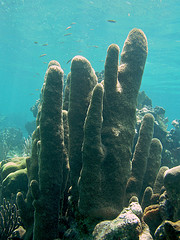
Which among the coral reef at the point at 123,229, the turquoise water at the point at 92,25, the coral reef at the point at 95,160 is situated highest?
the turquoise water at the point at 92,25

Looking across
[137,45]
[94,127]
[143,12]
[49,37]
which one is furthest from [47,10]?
[94,127]

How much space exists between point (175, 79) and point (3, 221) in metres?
36.9

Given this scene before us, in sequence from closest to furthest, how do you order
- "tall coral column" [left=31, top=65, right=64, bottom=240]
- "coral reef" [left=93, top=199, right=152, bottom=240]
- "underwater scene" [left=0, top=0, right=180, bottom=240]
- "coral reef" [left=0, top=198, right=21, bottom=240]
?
"coral reef" [left=93, top=199, right=152, bottom=240]
"underwater scene" [left=0, top=0, right=180, bottom=240]
"tall coral column" [left=31, top=65, right=64, bottom=240]
"coral reef" [left=0, top=198, right=21, bottom=240]

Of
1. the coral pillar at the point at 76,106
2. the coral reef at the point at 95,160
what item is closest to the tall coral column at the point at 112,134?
the coral reef at the point at 95,160

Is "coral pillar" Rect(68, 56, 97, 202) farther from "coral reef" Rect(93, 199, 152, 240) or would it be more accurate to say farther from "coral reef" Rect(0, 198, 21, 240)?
"coral reef" Rect(0, 198, 21, 240)

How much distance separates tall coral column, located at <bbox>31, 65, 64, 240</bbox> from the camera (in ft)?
9.66

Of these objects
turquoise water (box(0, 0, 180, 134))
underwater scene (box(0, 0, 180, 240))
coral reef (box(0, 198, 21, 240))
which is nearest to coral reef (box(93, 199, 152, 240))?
underwater scene (box(0, 0, 180, 240))

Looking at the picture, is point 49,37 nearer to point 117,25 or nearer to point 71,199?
point 117,25

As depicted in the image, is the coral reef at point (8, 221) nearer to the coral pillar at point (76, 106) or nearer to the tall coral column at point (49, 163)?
the tall coral column at point (49, 163)

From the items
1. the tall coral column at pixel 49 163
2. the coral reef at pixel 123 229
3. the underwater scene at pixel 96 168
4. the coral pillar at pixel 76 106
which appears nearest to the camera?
the coral reef at pixel 123 229

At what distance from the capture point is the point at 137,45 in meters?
3.42

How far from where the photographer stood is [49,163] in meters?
2.96

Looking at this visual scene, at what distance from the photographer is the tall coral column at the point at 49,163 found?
294cm

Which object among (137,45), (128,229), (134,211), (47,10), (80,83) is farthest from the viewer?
(47,10)
